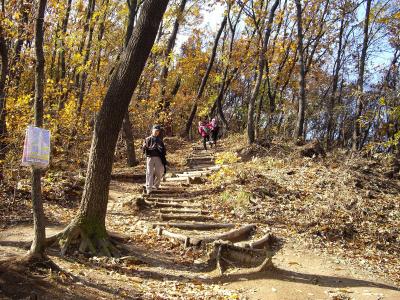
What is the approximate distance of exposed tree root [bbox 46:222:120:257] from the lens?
679 centimetres

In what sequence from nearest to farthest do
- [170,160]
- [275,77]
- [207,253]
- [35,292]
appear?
[35,292]
[207,253]
[170,160]
[275,77]

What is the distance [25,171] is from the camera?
438 inches

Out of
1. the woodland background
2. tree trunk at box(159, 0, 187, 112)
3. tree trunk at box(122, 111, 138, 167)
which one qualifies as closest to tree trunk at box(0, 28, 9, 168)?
the woodland background

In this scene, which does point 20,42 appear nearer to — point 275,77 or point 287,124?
point 287,124

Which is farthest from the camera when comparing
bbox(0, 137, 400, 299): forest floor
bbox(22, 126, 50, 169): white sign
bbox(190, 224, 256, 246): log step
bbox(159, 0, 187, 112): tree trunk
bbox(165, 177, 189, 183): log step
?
bbox(159, 0, 187, 112): tree trunk

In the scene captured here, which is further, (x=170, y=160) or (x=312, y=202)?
(x=170, y=160)

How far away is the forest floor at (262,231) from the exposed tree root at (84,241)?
21 cm

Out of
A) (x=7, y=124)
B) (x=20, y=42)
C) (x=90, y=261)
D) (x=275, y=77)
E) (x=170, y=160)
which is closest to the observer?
(x=90, y=261)

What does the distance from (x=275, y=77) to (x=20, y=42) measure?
70.0 ft

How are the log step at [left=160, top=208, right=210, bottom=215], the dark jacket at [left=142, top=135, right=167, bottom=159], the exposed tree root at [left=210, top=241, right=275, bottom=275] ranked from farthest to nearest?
1. the dark jacket at [left=142, top=135, right=167, bottom=159]
2. the log step at [left=160, top=208, right=210, bottom=215]
3. the exposed tree root at [left=210, top=241, right=275, bottom=275]

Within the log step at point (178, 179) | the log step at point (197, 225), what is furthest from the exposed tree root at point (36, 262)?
the log step at point (178, 179)

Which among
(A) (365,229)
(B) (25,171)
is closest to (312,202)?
(A) (365,229)

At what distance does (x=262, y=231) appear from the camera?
9.41 meters

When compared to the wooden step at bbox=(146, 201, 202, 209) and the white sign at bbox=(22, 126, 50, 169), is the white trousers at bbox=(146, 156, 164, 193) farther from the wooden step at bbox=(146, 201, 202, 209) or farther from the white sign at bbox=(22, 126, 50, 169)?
the white sign at bbox=(22, 126, 50, 169)
